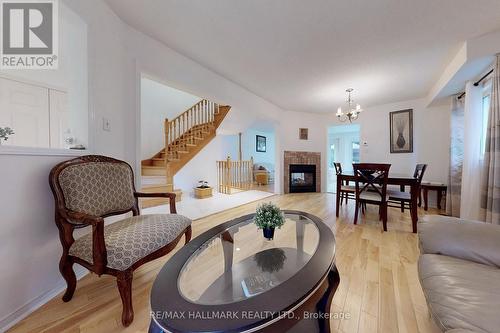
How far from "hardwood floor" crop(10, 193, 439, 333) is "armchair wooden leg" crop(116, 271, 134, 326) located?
0.16 feet

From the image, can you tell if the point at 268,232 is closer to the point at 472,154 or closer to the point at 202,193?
the point at 472,154

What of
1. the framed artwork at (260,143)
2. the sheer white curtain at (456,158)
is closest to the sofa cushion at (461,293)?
the sheer white curtain at (456,158)

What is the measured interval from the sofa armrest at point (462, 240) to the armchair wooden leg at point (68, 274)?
2236mm

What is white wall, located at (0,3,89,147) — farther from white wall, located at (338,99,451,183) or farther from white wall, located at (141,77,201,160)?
white wall, located at (338,99,451,183)

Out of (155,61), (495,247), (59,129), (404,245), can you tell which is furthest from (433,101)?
(59,129)

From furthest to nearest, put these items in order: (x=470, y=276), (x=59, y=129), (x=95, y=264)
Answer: (x=59, y=129)
(x=95, y=264)
(x=470, y=276)

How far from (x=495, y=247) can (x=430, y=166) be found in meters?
4.06

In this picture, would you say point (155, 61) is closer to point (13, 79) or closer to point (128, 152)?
point (128, 152)

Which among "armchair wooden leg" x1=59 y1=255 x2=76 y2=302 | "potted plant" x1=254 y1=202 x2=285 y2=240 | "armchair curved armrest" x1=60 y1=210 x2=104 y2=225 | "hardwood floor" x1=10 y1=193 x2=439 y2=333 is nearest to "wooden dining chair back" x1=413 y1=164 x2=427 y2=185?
"hardwood floor" x1=10 y1=193 x2=439 y2=333

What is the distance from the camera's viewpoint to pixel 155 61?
7.64ft

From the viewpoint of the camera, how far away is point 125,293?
111 cm

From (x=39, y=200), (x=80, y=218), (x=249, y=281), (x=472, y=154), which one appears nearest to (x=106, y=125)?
(x=39, y=200)

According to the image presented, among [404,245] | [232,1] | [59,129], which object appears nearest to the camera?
[232,1]

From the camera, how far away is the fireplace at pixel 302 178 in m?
5.61
